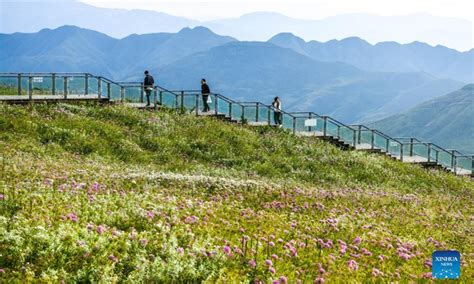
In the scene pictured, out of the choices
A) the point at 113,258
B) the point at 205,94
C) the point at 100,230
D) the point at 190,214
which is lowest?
the point at 190,214

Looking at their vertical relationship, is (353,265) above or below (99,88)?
below

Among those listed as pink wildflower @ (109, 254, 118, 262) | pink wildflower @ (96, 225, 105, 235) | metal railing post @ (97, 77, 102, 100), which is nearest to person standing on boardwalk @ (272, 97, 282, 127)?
metal railing post @ (97, 77, 102, 100)

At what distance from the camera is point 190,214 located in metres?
12.7

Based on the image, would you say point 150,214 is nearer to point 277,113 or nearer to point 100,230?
point 100,230

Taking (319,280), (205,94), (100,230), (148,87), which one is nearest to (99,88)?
(148,87)

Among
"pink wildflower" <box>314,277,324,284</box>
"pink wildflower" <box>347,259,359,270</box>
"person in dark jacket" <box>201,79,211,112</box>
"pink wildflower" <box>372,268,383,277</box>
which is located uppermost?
"person in dark jacket" <box>201,79,211,112</box>

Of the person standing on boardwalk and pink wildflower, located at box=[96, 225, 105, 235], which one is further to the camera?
the person standing on boardwalk

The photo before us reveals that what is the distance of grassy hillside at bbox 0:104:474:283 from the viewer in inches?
351

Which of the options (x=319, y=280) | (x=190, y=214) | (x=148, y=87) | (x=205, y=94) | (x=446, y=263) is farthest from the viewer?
(x=205, y=94)

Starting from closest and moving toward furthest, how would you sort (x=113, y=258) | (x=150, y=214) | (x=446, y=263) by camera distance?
(x=446, y=263) < (x=113, y=258) < (x=150, y=214)

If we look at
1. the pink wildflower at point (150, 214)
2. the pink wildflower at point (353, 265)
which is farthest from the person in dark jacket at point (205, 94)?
the pink wildflower at point (353, 265)

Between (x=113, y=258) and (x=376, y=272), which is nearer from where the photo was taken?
(x=113, y=258)

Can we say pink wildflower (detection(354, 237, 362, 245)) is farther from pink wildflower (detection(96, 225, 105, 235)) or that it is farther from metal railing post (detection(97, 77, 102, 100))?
metal railing post (detection(97, 77, 102, 100))

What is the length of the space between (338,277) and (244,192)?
789 centimetres
